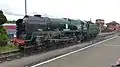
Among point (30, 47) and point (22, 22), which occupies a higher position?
point (22, 22)

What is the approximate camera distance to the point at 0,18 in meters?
26.2

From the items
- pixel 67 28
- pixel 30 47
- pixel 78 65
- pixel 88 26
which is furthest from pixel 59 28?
pixel 78 65

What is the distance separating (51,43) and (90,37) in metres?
18.0

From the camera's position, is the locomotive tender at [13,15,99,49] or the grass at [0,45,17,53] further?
the grass at [0,45,17,53]

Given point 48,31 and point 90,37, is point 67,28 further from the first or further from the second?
point 90,37

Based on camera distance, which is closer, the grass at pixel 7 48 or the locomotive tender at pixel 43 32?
the locomotive tender at pixel 43 32

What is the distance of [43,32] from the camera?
2625 cm

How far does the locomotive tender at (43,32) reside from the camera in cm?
2419

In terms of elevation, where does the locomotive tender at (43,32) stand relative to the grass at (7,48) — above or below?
above

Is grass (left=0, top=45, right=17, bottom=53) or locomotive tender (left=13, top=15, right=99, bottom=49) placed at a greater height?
locomotive tender (left=13, top=15, right=99, bottom=49)

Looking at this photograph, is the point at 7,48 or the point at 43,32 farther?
the point at 43,32

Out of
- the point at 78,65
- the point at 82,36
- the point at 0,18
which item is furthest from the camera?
the point at 82,36

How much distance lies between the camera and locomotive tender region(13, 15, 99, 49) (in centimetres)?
2419

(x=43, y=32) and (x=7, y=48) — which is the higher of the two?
(x=43, y=32)
